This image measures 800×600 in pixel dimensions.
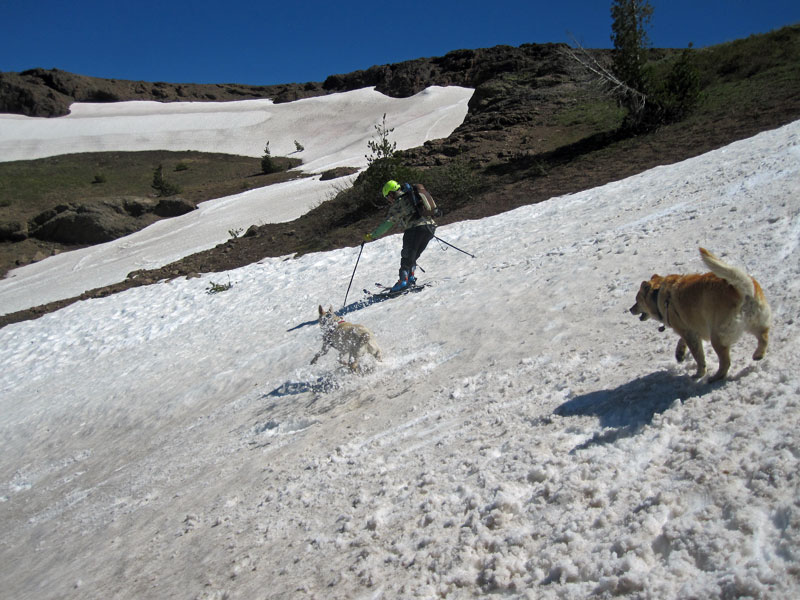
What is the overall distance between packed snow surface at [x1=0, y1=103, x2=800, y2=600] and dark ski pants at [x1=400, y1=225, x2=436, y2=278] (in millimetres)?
695

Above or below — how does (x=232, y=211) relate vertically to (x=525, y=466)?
above

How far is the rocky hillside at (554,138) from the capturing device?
17594mm

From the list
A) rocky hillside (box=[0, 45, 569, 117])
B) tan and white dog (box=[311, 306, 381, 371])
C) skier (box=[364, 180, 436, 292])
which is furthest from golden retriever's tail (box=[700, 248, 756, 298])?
rocky hillside (box=[0, 45, 569, 117])

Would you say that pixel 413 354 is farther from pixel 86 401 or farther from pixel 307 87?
pixel 307 87

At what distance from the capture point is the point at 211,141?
69.7 m

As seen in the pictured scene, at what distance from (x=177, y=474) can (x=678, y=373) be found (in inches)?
212

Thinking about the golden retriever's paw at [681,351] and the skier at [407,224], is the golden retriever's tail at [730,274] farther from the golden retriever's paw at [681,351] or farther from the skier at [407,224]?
the skier at [407,224]

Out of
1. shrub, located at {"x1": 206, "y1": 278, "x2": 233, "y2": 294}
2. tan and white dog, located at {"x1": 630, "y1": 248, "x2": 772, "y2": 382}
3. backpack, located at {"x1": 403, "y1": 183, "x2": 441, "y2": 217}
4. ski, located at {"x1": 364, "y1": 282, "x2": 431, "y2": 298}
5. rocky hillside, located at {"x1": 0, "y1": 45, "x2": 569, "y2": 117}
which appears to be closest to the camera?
tan and white dog, located at {"x1": 630, "y1": 248, "x2": 772, "y2": 382}

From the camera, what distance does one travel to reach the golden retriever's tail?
11.6 ft

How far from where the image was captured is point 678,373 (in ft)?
14.8

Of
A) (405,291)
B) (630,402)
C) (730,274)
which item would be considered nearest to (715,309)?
(730,274)

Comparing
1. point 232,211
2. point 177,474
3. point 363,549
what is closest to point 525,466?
point 363,549

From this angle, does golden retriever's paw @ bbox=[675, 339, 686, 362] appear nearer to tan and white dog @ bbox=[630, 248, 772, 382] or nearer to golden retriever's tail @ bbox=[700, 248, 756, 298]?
tan and white dog @ bbox=[630, 248, 772, 382]

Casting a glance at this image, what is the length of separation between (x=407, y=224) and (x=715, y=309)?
7.41 m
